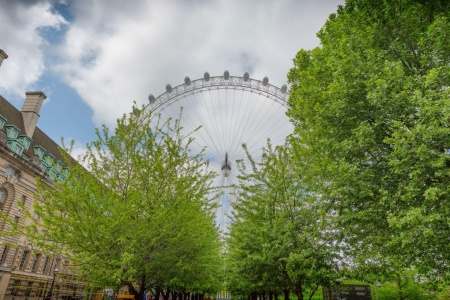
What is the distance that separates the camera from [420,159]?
30.9 ft

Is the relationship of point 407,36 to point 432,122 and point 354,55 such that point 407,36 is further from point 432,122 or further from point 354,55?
point 432,122

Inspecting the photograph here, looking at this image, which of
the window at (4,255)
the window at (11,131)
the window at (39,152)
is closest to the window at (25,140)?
the window at (11,131)

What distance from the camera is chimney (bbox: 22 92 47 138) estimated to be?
150 feet

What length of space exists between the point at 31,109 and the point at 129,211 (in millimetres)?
44806

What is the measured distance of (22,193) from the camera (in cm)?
3981

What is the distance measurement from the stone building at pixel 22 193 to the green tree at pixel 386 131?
29959mm

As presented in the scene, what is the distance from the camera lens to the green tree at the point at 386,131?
31.4ft

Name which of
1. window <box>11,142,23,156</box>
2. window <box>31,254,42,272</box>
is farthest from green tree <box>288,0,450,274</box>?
window <box>31,254,42,272</box>

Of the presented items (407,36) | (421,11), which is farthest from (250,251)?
(421,11)

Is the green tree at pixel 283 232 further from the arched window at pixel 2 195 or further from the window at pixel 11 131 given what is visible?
the window at pixel 11 131

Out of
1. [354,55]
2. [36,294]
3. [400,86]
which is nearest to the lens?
[400,86]

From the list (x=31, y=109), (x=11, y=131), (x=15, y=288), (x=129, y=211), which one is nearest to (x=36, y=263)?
(x=15, y=288)

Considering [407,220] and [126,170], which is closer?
[407,220]

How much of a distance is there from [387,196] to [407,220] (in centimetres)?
179
